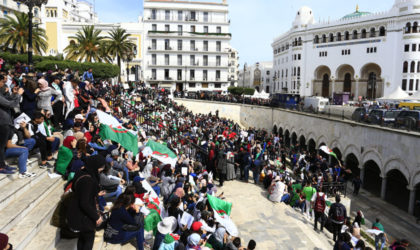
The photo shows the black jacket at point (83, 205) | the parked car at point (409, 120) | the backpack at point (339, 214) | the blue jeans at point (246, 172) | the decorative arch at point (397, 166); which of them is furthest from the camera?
the decorative arch at point (397, 166)

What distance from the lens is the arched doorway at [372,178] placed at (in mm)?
20516

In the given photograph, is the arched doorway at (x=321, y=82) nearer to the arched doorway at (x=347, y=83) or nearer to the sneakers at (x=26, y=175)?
the arched doorway at (x=347, y=83)

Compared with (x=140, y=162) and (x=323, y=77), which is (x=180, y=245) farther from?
(x=323, y=77)

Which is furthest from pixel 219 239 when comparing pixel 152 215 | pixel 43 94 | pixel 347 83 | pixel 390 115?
pixel 347 83

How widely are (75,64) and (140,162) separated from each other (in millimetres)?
22570

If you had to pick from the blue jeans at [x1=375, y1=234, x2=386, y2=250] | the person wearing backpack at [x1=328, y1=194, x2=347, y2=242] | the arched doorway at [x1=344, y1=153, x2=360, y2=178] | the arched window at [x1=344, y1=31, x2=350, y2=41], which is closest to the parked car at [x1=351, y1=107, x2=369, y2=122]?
the arched doorway at [x1=344, y1=153, x2=360, y2=178]

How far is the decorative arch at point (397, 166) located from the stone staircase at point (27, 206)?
1802cm

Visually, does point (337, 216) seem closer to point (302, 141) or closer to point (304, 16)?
point (302, 141)

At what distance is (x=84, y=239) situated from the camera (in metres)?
4.54

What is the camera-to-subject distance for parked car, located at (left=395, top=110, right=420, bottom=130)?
16.8 m

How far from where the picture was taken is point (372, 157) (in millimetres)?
19703

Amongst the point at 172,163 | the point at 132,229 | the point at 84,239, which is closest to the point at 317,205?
the point at 172,163

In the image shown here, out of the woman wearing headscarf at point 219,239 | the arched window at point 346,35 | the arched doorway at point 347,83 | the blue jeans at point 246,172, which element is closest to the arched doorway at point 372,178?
the blue jeans at point 246,172

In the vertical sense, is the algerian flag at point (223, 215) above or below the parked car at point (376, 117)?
below
